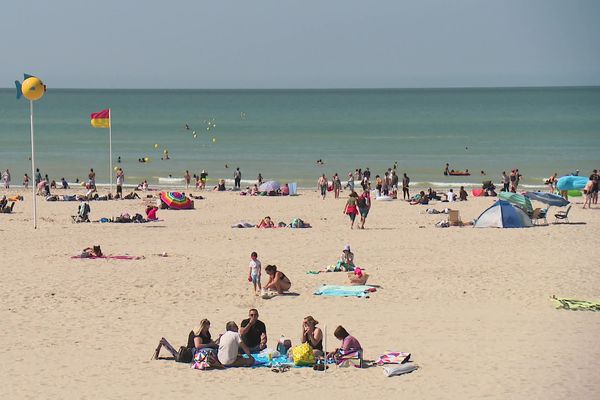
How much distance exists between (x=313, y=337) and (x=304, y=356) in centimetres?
34

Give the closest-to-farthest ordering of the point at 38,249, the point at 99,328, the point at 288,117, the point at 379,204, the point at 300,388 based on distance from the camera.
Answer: the point at 300,388 → the point at 99,328 → the point at 38,249 → the point at 379,204 → the point at 288,117

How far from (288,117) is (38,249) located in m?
103

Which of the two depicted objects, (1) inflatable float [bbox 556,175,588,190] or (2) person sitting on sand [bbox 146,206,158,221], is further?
(1) inflatable float [bbox 556,175,588,190]

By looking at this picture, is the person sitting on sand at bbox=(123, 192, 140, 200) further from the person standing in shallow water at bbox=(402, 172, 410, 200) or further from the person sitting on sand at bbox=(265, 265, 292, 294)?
the person sitting on sand at bbox=(265, 265, 292, 294)

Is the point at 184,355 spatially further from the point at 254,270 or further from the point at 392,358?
the point at 254,270

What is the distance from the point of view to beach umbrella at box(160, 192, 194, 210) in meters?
32.1

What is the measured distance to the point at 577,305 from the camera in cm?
1600

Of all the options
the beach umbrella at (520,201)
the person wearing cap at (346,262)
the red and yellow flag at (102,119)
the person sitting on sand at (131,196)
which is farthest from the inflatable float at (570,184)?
the red and yellow flag at (102,119)

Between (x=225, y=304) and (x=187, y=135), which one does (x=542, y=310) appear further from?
(x=187, y=135)

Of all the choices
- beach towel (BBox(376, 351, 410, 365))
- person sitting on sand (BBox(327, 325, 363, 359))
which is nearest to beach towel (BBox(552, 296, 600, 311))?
beach towel (BBox(376, 351, 410, 365))

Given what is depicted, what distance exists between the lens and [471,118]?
117 meters

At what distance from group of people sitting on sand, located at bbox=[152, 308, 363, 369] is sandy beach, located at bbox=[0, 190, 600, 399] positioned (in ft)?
0.67

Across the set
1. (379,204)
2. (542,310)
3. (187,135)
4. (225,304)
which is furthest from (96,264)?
(187,135)

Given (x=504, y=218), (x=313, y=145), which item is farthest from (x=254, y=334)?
(x=313, y=145)
